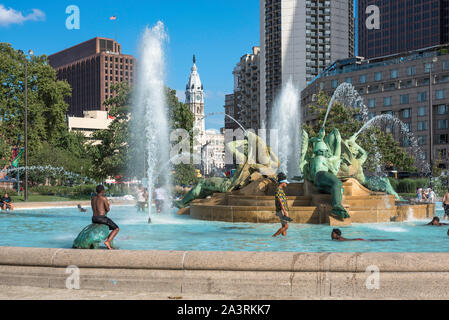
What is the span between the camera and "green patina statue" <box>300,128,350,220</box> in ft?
55.7

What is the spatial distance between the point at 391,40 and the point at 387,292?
149 m

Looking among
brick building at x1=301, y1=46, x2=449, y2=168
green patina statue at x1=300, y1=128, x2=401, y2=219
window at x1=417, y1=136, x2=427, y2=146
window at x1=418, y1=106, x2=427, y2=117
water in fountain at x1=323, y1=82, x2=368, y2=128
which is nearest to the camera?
green patina statue at x1=300, y1=128, x2=401, y2=219

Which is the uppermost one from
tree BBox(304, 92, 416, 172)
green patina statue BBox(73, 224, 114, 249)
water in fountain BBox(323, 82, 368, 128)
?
water in fountain BBox(323, 82, 368, 128)

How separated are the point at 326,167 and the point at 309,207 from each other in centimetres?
188

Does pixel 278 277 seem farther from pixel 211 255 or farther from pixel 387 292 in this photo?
pixel 387 292

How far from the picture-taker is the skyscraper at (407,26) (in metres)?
136

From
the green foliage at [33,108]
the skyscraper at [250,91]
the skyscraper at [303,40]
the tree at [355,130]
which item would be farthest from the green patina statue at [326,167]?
the skyscraper at [250,91]

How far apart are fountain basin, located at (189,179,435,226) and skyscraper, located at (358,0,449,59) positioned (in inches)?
4813

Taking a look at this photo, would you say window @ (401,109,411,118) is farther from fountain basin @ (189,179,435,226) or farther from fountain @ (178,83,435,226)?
fountain basin @ (189,179,435,226)

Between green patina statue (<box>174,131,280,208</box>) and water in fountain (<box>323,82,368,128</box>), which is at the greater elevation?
water in fountain (<box>323,82,368,128</box>)

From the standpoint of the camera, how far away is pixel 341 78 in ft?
301

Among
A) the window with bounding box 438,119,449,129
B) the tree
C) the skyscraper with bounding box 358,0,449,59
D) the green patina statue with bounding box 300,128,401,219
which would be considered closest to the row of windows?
the window with bounding box 438,119,449,129
